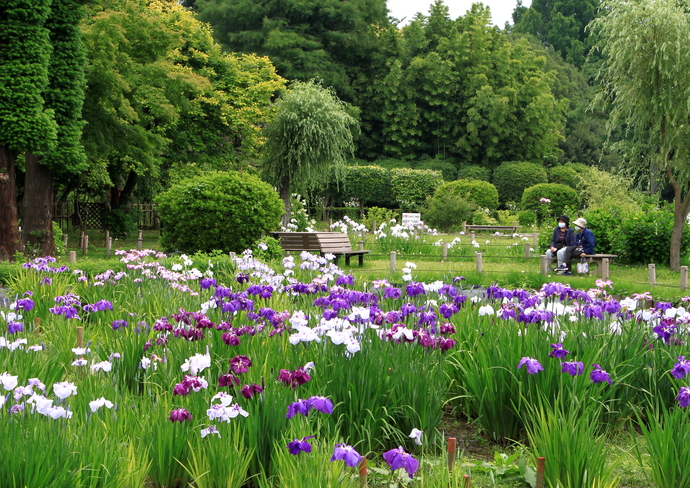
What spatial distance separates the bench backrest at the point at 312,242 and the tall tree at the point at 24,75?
16.6 ft

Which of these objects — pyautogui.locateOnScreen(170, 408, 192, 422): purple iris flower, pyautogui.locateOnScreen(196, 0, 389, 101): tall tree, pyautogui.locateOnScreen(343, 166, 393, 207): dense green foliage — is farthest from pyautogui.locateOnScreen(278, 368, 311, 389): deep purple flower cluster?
pyautogui.locateOnScreen(196, 0, 389, 101): tall tree

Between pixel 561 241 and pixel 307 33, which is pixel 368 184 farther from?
pixel 561 241

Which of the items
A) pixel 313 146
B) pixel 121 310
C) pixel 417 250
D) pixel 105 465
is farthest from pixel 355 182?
pixel 105 465

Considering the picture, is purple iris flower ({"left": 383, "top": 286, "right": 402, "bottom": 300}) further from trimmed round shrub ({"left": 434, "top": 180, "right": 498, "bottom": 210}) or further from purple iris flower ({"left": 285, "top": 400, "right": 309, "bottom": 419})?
trimmed round shrub ({"left": 434, "top": 180, "right": 498, "bottom": 210})

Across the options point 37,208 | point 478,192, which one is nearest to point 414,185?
point 478,192

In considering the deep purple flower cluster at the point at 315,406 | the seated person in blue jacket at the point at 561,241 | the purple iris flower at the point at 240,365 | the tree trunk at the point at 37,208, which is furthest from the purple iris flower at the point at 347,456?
the tree trunk at the point at 37,208

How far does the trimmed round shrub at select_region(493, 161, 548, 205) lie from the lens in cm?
3903

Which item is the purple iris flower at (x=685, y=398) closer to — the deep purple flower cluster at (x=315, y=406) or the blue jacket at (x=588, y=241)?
the deep purple flower cluster at (x=315, y=406)

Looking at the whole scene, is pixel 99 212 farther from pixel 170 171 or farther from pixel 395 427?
pixel 395 427

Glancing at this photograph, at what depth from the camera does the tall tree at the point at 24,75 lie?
44.6 feet

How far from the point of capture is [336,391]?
12.4ft

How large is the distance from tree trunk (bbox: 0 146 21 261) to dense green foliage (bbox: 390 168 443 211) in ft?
69.2

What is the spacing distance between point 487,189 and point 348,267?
64.2ft

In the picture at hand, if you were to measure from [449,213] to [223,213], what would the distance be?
14.2m
